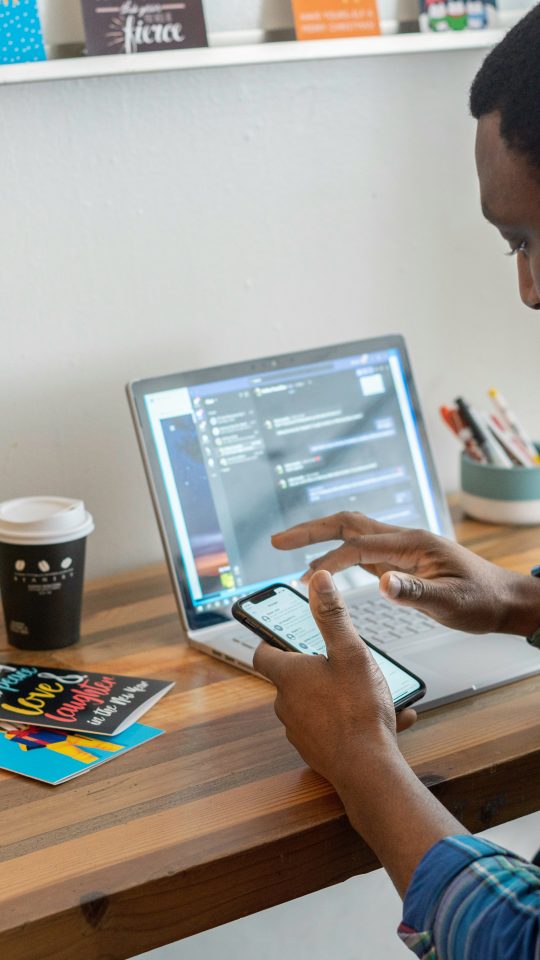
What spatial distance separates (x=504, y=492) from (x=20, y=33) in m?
0.79

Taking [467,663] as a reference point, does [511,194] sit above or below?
above

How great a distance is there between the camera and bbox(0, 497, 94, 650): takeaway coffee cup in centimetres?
103

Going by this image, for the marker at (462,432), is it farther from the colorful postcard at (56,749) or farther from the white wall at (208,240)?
the colorful postcard at (56,749)

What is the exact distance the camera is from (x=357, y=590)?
3.88 feet

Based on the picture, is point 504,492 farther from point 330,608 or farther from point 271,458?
point 330,608

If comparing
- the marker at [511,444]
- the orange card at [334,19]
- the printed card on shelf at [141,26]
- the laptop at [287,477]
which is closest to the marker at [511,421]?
the marker at [511,444]

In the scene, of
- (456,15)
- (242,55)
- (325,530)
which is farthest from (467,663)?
(456,15)

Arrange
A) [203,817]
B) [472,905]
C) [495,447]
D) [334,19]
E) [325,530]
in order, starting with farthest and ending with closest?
[495,447] → [334,19] → [325,530] → [203,817] → [472,905]

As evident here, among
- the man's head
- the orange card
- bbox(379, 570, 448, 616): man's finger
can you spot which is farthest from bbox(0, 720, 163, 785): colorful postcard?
the orange card

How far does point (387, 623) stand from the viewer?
108 centimetres

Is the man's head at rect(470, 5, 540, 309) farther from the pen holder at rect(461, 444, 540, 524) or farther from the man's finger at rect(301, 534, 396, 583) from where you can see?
the pen holder at rect(461, 444, 540, 524)

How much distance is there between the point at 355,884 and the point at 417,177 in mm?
973

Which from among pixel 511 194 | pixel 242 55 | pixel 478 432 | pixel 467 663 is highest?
pixel 242 55

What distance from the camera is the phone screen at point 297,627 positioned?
34.3 inches
